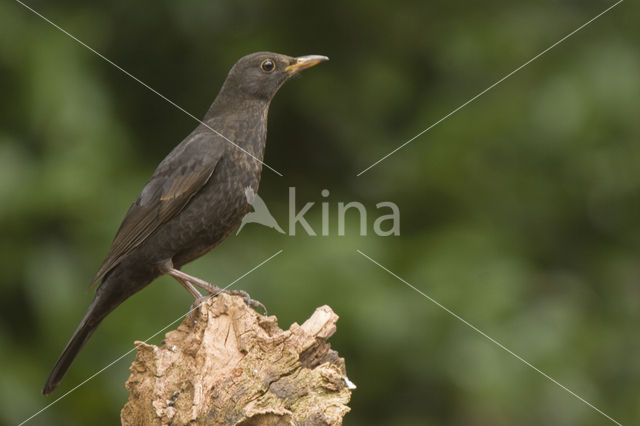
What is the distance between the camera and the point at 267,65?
4492 mm

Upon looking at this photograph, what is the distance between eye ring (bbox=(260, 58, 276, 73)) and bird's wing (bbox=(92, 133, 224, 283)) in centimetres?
54

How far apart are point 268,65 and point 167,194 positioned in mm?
909

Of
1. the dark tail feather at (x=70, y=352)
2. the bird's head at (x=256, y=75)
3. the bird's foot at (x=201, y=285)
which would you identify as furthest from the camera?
the bird's head at (x=256, y=75)

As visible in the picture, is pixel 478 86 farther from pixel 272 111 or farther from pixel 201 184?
pixel 201 184

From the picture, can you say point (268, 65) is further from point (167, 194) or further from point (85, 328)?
point (85, 328)

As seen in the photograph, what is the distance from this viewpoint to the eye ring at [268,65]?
14.7 ft

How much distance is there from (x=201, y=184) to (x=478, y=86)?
348 centimetres

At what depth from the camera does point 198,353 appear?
3.29m

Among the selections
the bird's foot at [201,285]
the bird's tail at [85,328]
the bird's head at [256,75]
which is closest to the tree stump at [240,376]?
the bird's foot at [201,285]

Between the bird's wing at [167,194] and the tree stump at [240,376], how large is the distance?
0.75m

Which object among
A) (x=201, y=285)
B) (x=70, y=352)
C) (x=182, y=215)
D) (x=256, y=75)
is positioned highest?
(x=256, y=75)

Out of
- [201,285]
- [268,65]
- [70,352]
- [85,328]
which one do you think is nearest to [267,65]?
[268,65]

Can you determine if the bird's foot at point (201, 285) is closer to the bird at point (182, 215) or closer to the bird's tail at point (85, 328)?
the bird at point (182, 215)

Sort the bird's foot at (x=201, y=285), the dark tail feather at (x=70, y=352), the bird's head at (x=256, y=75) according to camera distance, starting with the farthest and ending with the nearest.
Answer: the bird's head at (x=256, y=75) < the dark tail feather at (x=70, y=352) < the bird's foot at (x=201, y=285)
